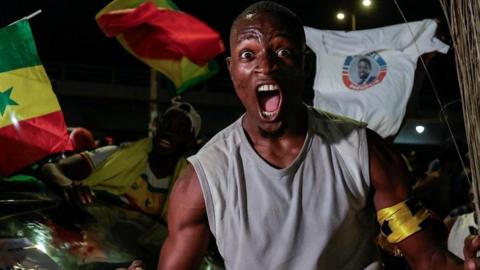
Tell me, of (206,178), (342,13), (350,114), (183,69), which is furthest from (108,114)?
(206,178)

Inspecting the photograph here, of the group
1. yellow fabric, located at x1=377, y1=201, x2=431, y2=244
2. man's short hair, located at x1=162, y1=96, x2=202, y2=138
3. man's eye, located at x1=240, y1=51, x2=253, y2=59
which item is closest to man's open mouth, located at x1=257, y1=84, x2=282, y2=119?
man's eye, located at x1=240, y1=51, x2=253, y2=59

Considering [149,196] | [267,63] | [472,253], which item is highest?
[267,63]

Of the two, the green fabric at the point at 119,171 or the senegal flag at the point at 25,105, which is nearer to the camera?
the senegal flag at the point at 25,105

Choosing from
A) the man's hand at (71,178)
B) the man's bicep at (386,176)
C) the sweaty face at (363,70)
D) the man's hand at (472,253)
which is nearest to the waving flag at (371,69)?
the sweaty face at (363,70)

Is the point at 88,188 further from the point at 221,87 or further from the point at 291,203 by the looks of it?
the point at 221,87

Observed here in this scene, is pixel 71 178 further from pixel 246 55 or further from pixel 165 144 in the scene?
pixel 246 55

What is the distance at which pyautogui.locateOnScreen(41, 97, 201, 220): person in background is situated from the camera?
4832 millimetres

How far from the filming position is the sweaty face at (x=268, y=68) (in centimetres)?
200

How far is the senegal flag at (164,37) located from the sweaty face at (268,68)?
15.2ft

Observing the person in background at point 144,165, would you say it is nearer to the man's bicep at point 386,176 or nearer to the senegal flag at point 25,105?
the senegal flag at point 25,105

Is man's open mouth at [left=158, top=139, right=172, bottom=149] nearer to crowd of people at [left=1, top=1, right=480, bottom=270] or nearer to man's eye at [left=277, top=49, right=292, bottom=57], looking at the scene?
crowd of people at [left=1, top=1, right=480, bottom=270]

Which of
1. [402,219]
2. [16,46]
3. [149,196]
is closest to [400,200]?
[402,219]

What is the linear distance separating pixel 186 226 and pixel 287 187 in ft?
1.16

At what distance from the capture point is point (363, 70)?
5582mm
